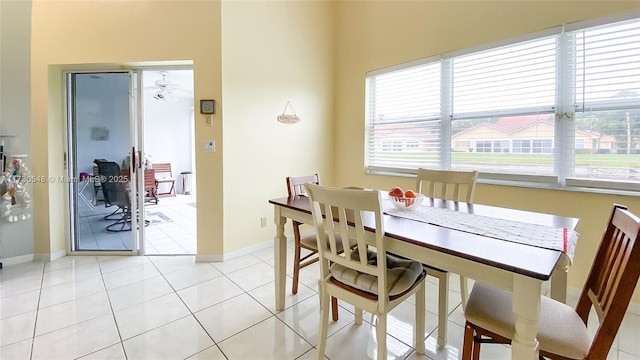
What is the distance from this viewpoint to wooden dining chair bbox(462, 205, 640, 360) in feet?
3.22

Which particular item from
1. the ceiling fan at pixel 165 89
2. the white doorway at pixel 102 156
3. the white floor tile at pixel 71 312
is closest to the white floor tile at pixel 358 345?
the white floor tile at pixel 71 312

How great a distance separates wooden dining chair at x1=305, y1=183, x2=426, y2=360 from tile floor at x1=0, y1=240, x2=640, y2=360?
304mm

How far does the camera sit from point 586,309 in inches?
51.8

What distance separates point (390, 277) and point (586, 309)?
866mm

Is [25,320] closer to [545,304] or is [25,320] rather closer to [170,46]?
[170,46]

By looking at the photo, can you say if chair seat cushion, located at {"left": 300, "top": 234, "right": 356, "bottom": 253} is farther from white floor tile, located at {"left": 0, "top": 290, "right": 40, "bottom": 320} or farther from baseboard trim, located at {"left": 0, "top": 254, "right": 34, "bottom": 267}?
baseboard trim, located at {"left": 0, "top": 254, "right": 34, "bottom": 267}

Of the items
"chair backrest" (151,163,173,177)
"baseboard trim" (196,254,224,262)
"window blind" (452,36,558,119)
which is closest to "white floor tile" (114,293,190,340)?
"baseboard trim" (196,254,224,262)

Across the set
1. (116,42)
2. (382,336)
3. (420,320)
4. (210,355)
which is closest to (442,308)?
(420,320)

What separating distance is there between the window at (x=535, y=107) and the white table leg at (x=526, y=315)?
5.93 ft

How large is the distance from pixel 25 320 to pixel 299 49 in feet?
11.4

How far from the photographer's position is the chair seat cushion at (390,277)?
1.42 meters

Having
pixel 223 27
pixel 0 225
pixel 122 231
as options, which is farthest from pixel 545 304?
pixel 0 225

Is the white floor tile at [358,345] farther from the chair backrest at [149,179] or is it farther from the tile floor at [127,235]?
the chair backrest at [149,179]

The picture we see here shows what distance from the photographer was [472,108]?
2.77 meters
